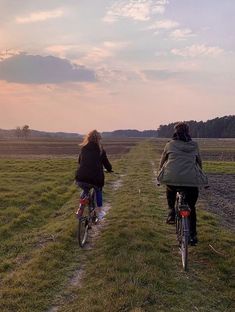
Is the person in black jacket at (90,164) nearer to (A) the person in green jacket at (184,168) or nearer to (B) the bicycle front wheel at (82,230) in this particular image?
(B) the bicycle front wheel at (82,230)

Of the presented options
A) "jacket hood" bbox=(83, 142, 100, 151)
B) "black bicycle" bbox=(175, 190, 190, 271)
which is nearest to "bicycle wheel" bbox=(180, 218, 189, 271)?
"black bicycle" bbox=(175, 190, 190, 271)

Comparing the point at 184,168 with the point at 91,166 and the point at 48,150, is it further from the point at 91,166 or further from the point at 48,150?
the point at 48,150

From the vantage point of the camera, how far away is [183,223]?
868 cm

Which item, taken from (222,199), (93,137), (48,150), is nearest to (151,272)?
(93,137)

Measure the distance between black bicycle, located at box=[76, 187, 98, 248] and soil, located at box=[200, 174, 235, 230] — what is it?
4.17 metres

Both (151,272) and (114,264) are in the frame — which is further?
(114,264)

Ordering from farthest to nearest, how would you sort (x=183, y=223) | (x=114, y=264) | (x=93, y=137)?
(x=93, y=137), (x=183, y=223), (x=114, y=264)

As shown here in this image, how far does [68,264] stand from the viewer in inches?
345

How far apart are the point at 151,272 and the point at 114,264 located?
84cm

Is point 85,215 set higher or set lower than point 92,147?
lower

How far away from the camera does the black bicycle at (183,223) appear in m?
8.38

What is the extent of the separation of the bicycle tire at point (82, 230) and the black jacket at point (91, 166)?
3.00 feet

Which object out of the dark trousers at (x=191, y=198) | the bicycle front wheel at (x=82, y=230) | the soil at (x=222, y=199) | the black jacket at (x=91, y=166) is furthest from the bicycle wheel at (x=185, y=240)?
the soil at (x=222, y=199)

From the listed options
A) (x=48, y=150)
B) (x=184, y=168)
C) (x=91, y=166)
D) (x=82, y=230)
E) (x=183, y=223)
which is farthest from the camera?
(x=48, y=150)
